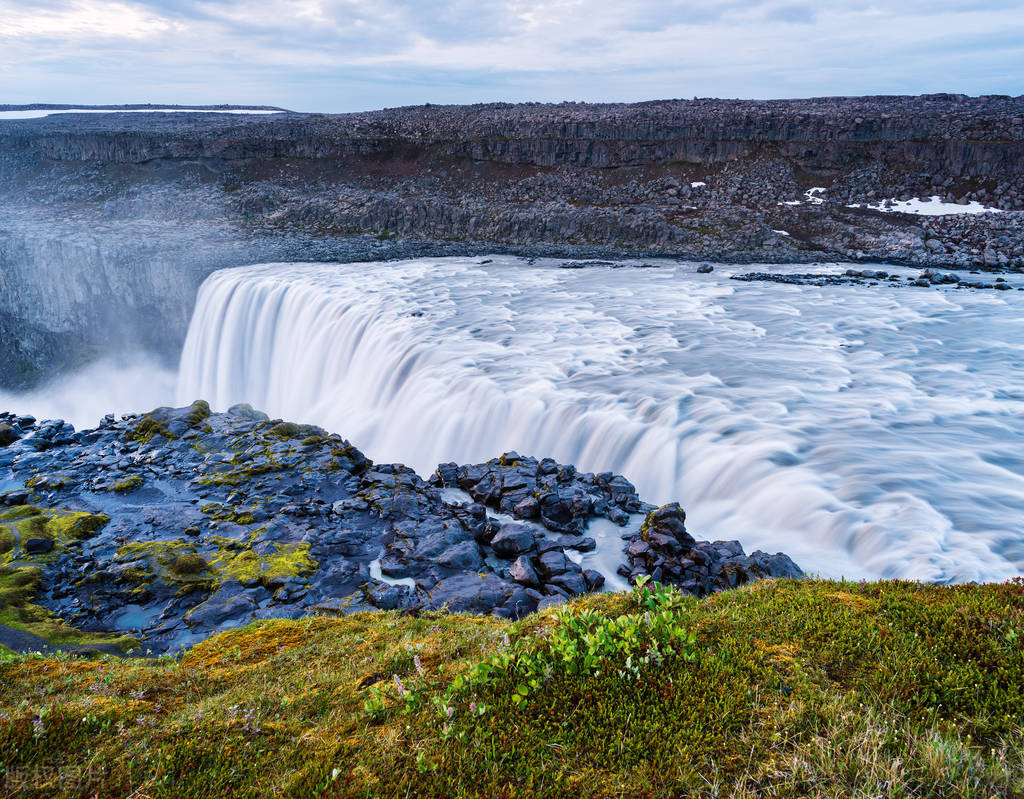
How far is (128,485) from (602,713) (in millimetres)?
16247

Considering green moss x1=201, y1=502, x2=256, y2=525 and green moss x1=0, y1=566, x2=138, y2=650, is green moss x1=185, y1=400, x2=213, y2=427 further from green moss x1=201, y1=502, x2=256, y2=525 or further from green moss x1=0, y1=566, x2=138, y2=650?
green moss x1=0, y1=566, x2=138, y2=650

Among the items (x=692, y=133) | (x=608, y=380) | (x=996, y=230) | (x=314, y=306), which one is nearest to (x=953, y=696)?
(x=608, y=380)

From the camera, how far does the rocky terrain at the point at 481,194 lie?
149 feet

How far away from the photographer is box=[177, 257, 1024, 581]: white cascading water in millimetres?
12836

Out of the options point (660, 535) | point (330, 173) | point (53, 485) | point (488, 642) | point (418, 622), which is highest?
point (330, 173)

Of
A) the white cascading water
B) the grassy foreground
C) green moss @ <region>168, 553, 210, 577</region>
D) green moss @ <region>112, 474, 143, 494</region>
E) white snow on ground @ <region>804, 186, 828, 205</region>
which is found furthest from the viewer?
white snow on ground @ <region>804, 186, 828, 205</region>

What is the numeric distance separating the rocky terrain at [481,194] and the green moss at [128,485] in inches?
1198

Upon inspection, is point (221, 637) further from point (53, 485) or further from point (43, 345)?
point (43, 345)

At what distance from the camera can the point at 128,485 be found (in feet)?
54.0

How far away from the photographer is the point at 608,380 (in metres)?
20.5

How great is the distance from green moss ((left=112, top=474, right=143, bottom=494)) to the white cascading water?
6.66 meters

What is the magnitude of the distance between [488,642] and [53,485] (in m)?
16.2

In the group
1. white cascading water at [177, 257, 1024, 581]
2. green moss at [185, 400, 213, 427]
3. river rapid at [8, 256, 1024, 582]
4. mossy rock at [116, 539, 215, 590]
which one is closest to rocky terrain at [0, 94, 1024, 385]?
river rapid at [8, 256, 1024, 582]

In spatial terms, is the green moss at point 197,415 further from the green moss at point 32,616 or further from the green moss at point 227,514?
the green moss at point 32,616
